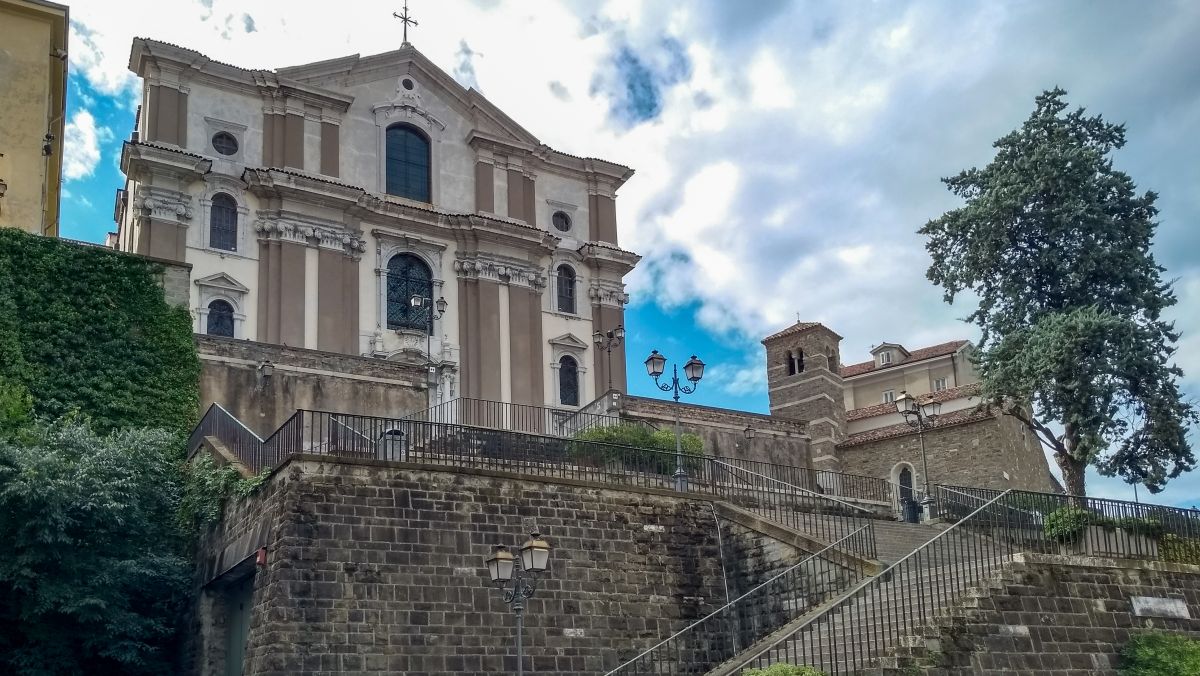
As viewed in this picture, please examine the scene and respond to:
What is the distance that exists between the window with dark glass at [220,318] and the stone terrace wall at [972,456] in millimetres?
20734

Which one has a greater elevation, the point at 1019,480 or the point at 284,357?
the point at 284,357

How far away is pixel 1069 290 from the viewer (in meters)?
28.4

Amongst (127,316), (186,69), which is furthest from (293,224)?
(127,316)

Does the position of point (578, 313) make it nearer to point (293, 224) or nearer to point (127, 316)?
point (293, 224)

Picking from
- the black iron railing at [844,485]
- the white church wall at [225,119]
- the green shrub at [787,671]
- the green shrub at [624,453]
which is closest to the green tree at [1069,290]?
the black iron railing at [844,485]

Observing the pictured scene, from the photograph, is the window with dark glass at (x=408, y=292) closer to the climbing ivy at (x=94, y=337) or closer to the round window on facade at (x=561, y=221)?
the round window on facade at (x=561, y=221)

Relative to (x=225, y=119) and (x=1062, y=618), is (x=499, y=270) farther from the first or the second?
(x=1062, y=618)

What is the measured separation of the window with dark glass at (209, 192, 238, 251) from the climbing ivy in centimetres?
849

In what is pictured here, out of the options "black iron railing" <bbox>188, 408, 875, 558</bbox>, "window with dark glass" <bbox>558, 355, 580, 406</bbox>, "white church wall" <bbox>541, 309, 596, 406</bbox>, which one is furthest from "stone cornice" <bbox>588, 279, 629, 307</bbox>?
"black iron railing" <bbox>188, 408, 875, 558</bbox>

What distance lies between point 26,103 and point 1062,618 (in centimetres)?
2546

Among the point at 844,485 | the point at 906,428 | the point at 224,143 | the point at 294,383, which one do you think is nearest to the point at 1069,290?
the point at 844,485

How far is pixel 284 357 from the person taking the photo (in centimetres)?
2833

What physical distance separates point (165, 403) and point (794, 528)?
12.7 m

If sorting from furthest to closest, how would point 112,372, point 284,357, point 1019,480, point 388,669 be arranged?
1. point 1019,480
2. point 284,357
3. point 112,372
4. point 388,669
